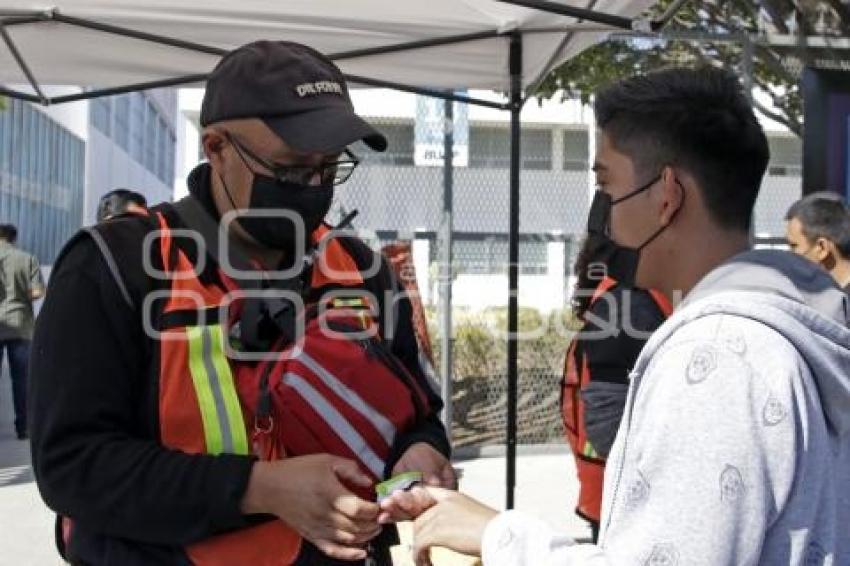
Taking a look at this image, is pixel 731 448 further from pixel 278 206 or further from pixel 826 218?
pixel 826 218

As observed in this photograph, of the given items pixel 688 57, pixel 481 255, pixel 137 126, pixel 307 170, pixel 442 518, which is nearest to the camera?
pixel 442 518

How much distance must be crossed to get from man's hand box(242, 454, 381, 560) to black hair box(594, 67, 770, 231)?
74 centimetres

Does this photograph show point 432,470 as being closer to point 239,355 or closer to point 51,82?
point 239,355

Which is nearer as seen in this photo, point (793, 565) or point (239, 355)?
point (793, 565)

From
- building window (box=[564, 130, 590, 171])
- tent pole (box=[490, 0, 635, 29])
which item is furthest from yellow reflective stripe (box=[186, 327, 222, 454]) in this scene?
building window (box=[564, 130, 590, 171])

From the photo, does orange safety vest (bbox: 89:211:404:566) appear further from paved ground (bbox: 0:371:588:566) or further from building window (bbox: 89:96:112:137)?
building window (bbox: 89:96:112:137)

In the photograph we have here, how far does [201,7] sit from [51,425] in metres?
2.82

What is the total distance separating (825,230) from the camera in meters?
4.30

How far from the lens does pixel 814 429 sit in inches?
51.4

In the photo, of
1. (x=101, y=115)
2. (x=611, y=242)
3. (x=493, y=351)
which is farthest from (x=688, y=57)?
(x=101, y=115)

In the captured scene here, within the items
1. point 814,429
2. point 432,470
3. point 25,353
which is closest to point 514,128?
point 432,470

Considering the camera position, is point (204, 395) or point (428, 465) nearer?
point (204, 395)

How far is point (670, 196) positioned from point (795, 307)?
13.1 inches

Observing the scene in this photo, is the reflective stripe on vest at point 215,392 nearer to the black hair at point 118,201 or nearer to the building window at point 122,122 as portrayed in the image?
the black hair at point 118,201
